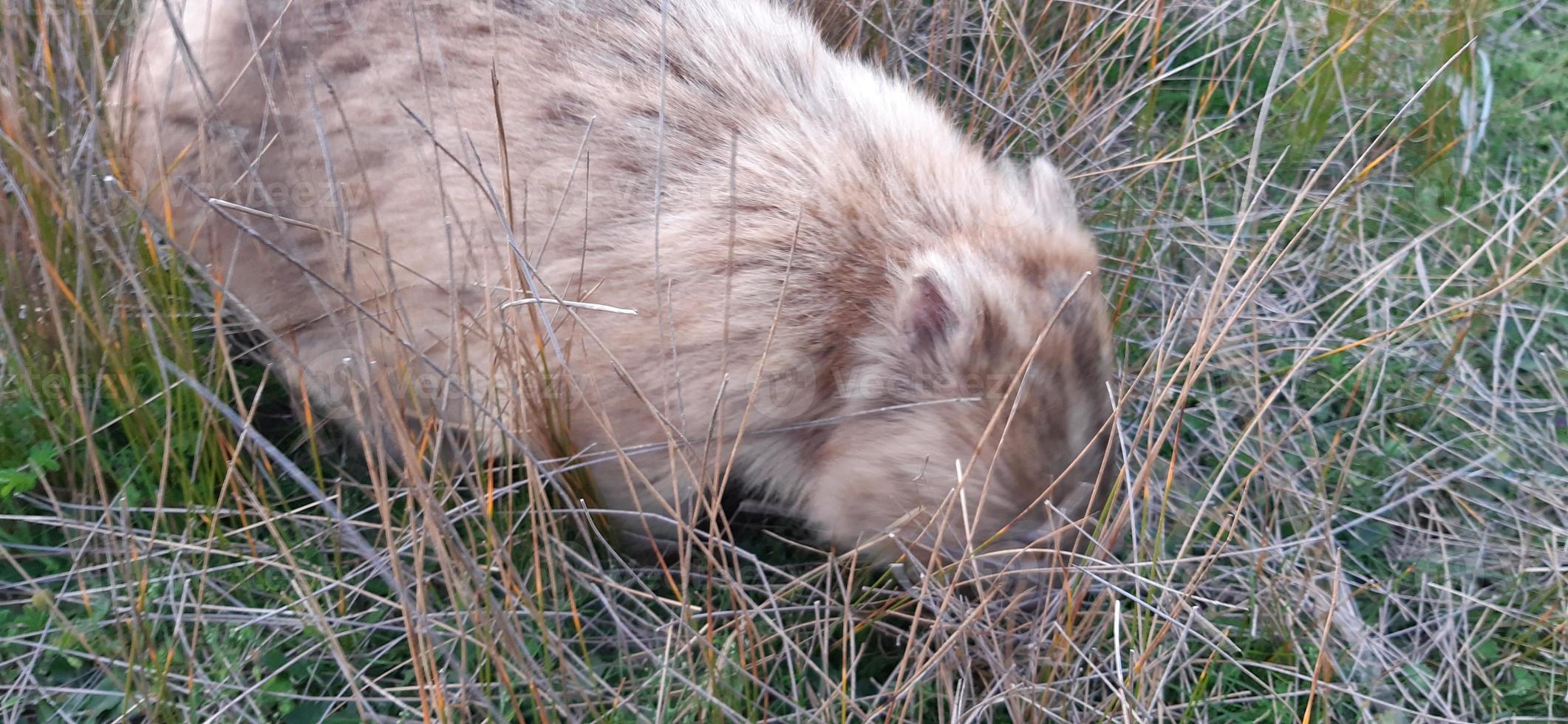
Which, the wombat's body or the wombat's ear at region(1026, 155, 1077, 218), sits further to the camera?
the wombat's ear at region(1026, 155, 1077, 218)

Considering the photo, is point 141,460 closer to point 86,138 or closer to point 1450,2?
point 86,138

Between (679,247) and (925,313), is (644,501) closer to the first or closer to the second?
(679,247)

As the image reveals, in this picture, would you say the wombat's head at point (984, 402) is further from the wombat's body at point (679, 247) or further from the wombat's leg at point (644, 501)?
the wombat's leg at point (644, 501)

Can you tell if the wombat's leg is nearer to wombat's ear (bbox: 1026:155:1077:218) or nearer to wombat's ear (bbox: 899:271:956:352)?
wombat's ear (bbox: 899:271:956:352)

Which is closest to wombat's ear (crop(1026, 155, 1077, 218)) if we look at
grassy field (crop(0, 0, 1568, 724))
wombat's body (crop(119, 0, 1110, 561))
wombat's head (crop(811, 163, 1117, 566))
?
wombat's body (crop(119, 0, 1110, 561))

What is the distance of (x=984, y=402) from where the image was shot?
2.39 meters

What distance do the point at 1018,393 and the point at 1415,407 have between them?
1.68 meters

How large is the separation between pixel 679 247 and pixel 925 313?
55 cm

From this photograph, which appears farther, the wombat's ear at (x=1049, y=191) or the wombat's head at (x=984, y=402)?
the wombat's ear at (x=1049, y=191)

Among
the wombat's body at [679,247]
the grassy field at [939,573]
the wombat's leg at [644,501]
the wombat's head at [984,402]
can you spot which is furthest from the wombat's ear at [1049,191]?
the wombat's leg at [644,501]

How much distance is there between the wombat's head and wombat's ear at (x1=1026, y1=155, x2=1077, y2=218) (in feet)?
0.38

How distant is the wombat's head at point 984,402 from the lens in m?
2.35

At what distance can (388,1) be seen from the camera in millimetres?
2680

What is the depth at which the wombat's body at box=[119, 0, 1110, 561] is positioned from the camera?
2387 mm
